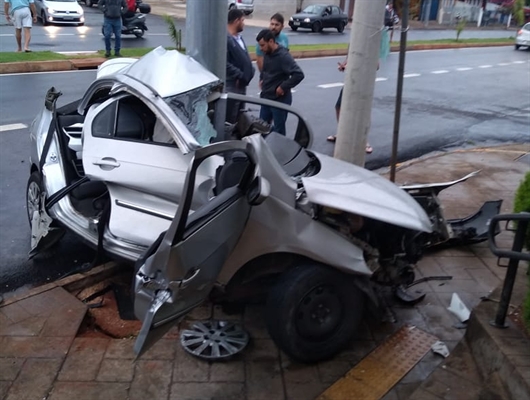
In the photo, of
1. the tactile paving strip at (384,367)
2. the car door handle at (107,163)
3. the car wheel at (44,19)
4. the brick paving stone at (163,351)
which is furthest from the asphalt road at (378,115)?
the car wheel at (44,19)

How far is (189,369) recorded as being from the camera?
149 inches

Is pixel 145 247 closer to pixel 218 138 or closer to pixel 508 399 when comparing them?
pixel 218 138

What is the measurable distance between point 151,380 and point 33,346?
2.87 feet

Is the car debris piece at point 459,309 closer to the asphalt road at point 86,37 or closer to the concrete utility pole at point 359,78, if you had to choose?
the concrete utility pole at point 359,78

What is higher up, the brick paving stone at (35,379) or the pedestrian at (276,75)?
the pedestrian at (276,75)

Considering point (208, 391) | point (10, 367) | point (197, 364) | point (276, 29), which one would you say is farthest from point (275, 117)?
point (10, 367)

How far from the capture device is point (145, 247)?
14.3ft

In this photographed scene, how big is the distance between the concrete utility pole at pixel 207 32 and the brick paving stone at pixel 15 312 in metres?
2.79

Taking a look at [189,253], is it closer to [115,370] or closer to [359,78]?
[115,370]

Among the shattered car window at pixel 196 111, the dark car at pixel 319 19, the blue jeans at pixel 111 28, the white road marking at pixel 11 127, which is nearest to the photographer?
the shattered car window at pixel 196 111

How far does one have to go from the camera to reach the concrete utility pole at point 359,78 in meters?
5.99

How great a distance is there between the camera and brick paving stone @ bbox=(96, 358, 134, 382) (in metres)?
3.65

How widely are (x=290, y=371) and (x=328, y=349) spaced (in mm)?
300

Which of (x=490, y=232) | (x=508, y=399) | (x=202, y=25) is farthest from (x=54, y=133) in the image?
(x=508, y=399)
